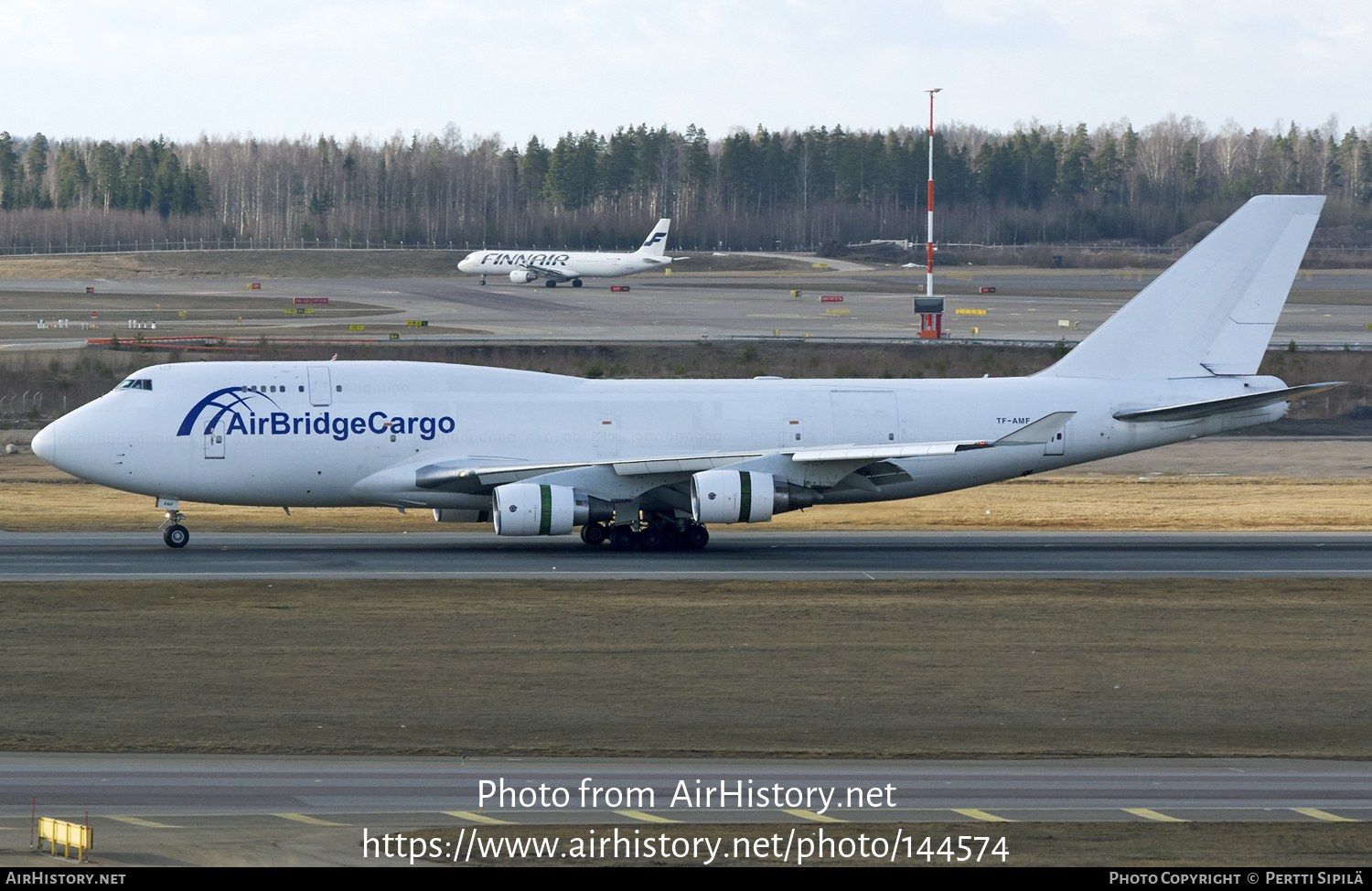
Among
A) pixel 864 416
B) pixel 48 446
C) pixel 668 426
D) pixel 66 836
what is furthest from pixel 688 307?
pixel 66 836

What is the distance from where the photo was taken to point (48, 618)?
29.7 metres

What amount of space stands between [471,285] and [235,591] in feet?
372

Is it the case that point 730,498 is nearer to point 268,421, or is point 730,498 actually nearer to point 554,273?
point 268,421

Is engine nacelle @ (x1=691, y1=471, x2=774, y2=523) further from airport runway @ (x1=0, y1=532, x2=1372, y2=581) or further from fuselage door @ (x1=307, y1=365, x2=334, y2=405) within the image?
fuselage door @ (x1=307, y1=365, x2=334, y2=405)

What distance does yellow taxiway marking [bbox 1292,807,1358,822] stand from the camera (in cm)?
1734

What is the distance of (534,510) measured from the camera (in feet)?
119

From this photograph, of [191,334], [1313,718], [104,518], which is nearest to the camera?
[1313,718]

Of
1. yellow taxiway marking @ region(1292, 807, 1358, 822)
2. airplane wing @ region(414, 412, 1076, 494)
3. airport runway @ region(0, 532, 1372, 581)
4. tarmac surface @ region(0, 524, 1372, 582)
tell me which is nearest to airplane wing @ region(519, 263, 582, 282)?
tarmac surface @ region(0, 524, 1372, 582)

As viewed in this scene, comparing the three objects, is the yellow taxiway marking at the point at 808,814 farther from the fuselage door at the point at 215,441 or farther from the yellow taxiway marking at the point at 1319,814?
the fuselage door at the point at 215,441

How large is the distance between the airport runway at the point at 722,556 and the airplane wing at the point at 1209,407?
3698 mm

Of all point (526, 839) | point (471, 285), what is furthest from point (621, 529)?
point (471, 285)

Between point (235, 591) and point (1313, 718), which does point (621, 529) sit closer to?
point (235, 591)

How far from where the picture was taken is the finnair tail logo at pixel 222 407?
37812 millimetres
